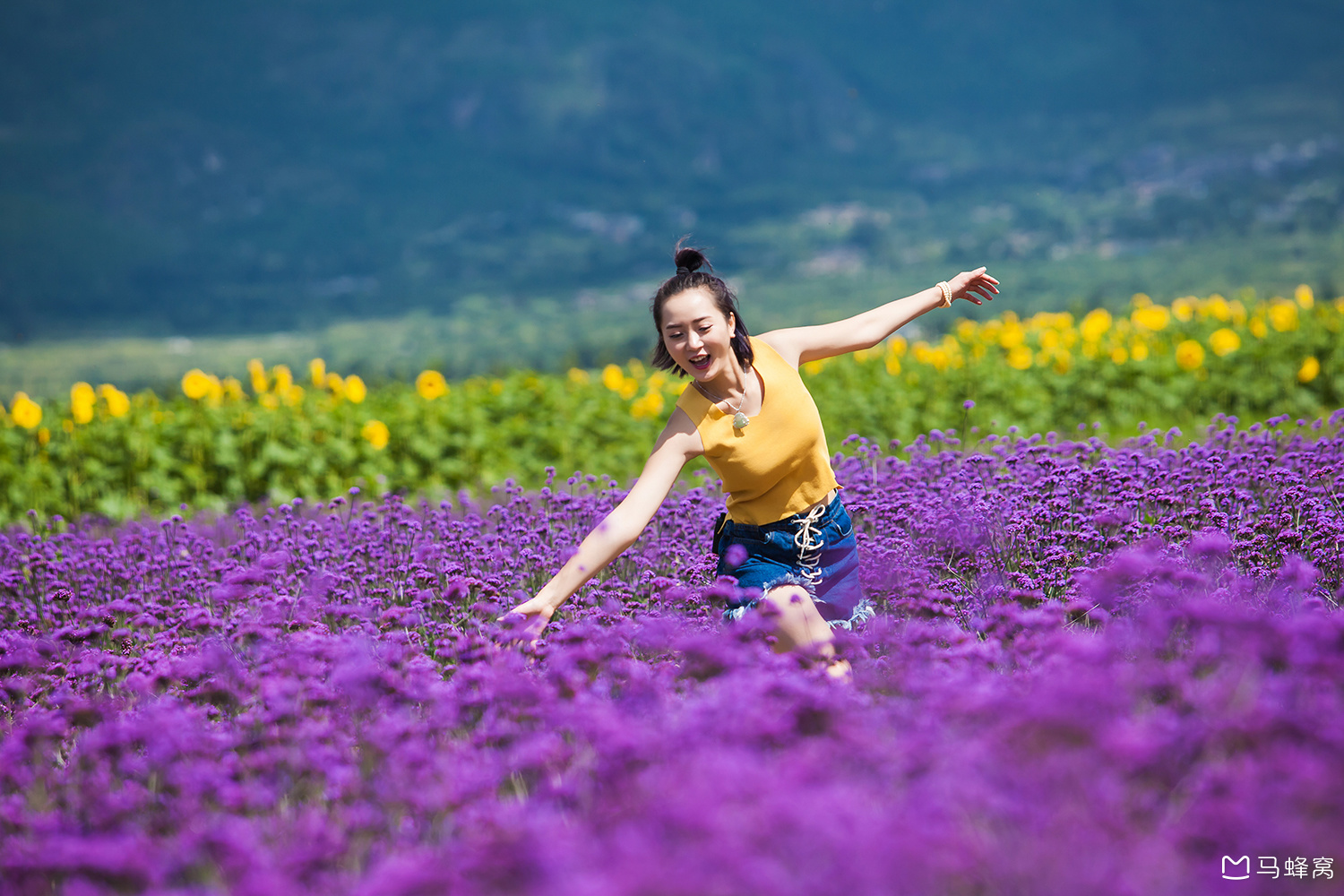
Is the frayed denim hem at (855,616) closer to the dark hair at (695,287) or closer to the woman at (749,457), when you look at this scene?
the woman at (749,457)

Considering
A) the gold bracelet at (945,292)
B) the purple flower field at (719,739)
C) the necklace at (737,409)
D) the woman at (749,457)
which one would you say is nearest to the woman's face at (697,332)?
the woman at (749,457)

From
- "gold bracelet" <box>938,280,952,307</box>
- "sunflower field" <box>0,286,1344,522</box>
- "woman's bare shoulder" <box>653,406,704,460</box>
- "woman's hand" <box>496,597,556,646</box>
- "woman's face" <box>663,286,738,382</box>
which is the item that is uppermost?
"sunflower field" <box>0,286,1344,522</box>

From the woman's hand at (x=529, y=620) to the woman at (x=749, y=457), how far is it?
1.11 feet

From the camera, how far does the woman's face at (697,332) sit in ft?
11.0

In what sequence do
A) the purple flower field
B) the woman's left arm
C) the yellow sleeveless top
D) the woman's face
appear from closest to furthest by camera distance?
the purple flower field → the woman's face → the yellow sleeveless top → the woman's left arm

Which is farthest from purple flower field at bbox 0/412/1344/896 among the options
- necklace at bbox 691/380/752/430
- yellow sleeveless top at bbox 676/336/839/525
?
necklace at bbox 691/380/752/430

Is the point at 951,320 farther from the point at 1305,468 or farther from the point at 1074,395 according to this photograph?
the point at 1305,468

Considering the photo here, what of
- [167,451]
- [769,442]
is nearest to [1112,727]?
[769,442]

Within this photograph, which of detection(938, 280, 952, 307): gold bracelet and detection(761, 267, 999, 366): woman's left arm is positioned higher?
detection(938, 280, 952, 307): gold bracelet

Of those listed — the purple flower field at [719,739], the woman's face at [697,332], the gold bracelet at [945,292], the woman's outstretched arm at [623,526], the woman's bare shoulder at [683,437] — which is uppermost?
the gold bracelet at [945,292]

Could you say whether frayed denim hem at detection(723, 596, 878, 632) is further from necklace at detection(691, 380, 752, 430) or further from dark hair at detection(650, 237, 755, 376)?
dark hair at detection(650, 237, 755, 376)

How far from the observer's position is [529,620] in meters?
2.80

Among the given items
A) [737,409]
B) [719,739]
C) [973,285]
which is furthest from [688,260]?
[719,739]

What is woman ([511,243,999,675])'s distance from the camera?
11.0ft
